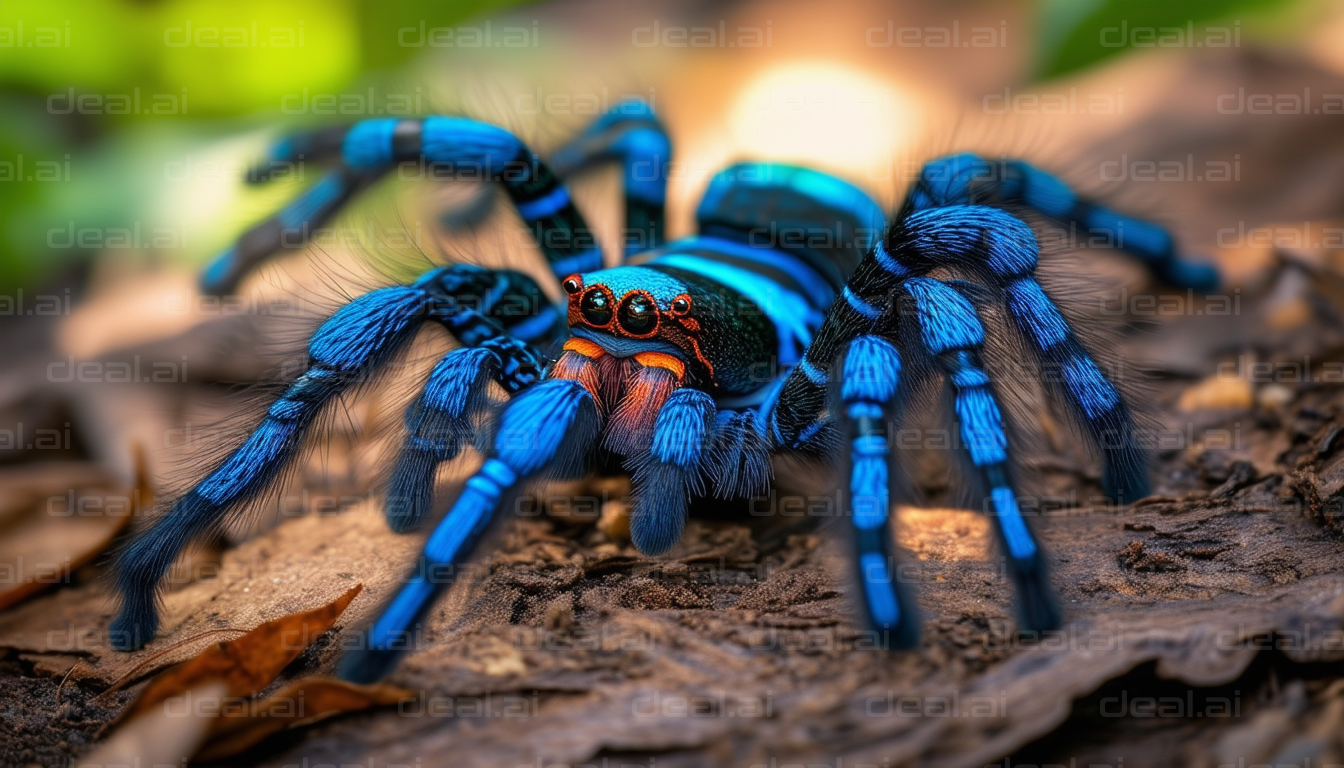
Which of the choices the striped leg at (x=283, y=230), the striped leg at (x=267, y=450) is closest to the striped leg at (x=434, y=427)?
the striped leg at (x=267, y=450)

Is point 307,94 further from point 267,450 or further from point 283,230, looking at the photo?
point 267,450

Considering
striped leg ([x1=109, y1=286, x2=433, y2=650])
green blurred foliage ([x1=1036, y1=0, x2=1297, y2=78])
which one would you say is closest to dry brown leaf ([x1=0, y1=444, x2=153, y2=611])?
striped leg ([x1=109, y1=286, x2=433, y2=650])

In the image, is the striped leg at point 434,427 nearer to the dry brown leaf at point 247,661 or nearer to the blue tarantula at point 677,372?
the blue tarantula at point 677,372

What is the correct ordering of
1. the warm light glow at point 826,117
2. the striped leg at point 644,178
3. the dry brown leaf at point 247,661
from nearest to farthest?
the dry brown leaf at point 247,661
the striped leg at point 644,178
the warm light glow at point 826,117

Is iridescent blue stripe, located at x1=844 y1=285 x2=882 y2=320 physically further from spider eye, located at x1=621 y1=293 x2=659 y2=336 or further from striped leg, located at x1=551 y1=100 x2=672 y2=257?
striped leg, located at x1=551 y1=100 x2=672 y2=257

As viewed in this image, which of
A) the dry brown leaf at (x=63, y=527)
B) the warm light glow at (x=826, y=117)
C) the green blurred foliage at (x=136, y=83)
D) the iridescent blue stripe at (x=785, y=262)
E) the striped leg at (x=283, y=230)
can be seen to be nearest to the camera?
the dry brown leaf at (x=63, y=527)

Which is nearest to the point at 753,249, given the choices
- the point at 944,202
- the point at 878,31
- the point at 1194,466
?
the point at 944,202
